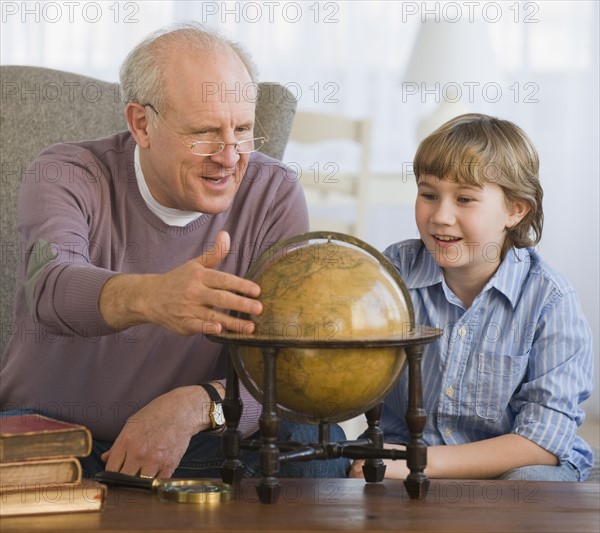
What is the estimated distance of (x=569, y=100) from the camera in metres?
4.91

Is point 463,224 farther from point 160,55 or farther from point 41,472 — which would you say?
point 41,472

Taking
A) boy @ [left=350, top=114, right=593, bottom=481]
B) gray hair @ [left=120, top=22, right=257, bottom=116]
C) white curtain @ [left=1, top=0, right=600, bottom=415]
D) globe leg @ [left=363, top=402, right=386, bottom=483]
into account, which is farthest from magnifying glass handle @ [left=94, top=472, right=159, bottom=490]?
white curtain @ [left=1, top=0, right=600, bottom=415]

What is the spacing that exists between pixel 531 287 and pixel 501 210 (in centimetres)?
17

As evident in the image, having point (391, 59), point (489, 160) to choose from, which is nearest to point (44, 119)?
point (489, 160)

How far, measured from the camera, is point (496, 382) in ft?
6.60

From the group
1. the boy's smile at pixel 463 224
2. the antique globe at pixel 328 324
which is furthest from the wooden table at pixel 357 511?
the boy's smile at pixel 463 224

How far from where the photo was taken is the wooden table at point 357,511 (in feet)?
4.42

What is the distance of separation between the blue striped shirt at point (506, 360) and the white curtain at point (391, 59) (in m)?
2.86

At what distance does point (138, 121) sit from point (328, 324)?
895 millimetres

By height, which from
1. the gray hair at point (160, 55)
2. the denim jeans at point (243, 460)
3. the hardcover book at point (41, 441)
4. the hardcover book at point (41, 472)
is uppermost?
the gray hair at point (160, 55)

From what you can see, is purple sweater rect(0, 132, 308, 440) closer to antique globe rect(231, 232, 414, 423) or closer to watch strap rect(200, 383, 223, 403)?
watch strap rect(200, 383, 223, 403)

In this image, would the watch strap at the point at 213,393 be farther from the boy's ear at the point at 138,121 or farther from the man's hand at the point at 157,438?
the boy's ear at the point at 138,121

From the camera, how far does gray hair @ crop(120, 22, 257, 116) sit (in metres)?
2.04

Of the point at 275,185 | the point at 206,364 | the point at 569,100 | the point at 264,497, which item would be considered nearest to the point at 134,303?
the point at 264,497
